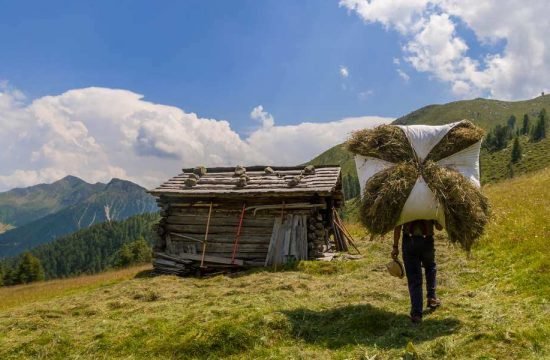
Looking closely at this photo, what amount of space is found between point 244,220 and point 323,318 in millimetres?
10051

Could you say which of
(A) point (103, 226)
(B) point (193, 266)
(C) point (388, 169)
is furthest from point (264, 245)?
(A) point (103, 226)

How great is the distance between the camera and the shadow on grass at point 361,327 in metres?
6.64

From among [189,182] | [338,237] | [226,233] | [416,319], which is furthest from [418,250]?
[189,182]

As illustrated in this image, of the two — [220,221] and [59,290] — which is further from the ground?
[220,221]

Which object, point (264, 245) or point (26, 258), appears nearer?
point (264, 245)

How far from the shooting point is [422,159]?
8016 millimetres

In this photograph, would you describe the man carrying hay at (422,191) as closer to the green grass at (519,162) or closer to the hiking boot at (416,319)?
the hiking boot at (416,319)

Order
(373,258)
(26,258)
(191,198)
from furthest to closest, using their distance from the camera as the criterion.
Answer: (26,258)
(191,198)
(373,258)

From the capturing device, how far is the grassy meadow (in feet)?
20.6

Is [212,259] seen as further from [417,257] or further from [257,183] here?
[417,257]

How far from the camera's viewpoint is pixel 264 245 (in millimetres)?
17281

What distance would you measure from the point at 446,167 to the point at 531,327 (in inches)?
122

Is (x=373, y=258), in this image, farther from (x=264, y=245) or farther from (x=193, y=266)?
(x=193, y=266)

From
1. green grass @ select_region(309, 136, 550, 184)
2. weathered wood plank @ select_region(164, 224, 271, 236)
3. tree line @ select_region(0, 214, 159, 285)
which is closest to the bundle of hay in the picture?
weathered wood plank @ select_region(164, 224, 271, 236)
